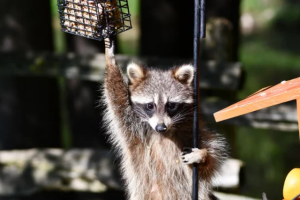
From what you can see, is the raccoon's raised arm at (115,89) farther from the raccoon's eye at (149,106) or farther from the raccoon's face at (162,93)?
the raccoon's eye at (149,106)

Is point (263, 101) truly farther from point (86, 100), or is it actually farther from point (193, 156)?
point (86, 100)

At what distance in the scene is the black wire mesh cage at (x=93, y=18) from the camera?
3.39 metres

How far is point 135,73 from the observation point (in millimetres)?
3900

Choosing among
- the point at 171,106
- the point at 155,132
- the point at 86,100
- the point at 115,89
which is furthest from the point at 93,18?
the point at 86,100

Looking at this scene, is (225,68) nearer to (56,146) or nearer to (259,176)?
(56,146)

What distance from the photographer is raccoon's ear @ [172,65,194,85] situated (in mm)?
3848

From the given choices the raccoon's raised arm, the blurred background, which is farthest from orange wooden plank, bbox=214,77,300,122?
the blurred background

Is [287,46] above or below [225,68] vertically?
above

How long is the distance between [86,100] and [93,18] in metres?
3.63

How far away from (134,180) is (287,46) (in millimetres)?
12979

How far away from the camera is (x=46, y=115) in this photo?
272 inches

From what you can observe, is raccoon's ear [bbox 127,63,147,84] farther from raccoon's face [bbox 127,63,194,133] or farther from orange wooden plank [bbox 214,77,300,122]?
orange wooden plank [bbox 214,77,300,122]

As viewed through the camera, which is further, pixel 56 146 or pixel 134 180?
pixel 56 146

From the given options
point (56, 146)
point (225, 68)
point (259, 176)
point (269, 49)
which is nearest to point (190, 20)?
point (225, 68)
